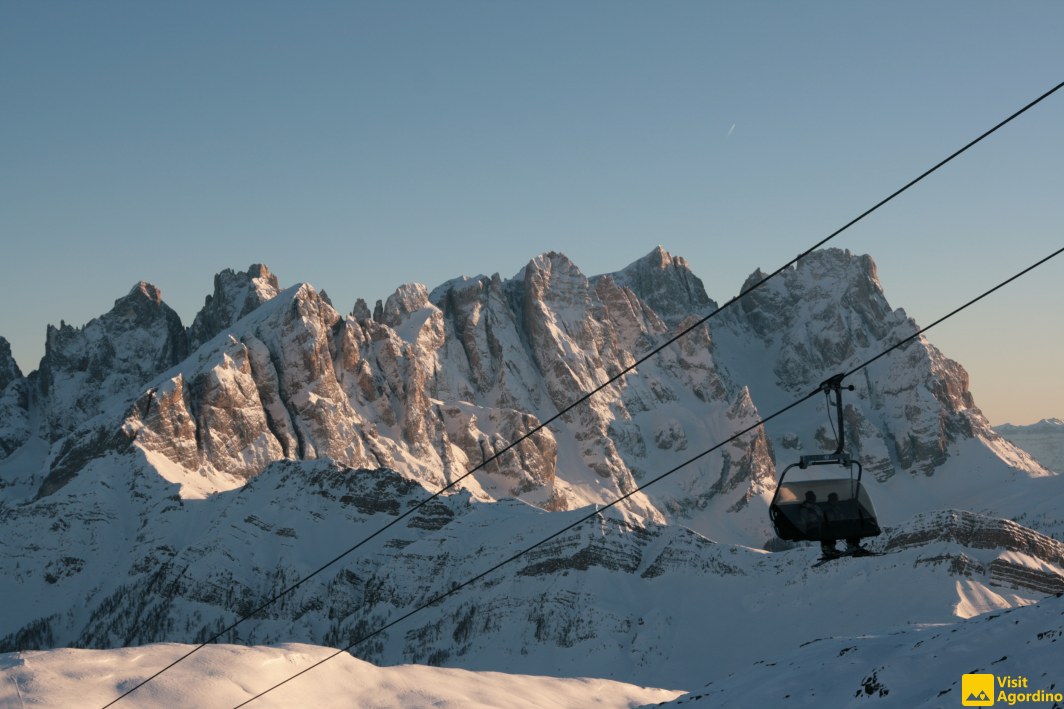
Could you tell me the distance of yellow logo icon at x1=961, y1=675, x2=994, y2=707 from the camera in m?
49.4

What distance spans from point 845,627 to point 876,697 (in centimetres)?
13757

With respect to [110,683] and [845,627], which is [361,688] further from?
[845,627]

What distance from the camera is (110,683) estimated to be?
5044 inches

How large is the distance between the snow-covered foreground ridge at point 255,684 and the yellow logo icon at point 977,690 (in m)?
86.5

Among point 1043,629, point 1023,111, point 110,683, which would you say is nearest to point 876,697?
point 1043,629

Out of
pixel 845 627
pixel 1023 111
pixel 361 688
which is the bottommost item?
pixel 845 627

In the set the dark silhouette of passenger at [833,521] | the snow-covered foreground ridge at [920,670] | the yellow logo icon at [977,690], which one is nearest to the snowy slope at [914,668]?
the snow-covered foreground ridge at [920,670]

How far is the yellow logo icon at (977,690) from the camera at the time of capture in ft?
162

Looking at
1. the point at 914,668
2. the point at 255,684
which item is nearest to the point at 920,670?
the point at 914,668

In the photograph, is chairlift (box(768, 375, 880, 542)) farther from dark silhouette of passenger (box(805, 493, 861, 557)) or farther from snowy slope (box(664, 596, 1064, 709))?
snowy slope (box(664, 596, 1064, 709))

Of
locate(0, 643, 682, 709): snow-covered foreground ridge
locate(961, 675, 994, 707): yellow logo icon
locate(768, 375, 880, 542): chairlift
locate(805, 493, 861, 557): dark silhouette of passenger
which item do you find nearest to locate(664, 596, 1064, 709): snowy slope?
locate(961, 675, 994, 707): yellow logo icon

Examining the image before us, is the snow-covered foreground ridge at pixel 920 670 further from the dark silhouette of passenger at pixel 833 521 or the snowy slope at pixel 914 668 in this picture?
the dark silhouette of passenger at pixel 833 521

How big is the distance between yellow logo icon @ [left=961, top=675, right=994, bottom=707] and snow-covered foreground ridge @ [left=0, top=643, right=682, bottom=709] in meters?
86.5

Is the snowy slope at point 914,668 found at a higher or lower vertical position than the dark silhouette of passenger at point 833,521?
lower
